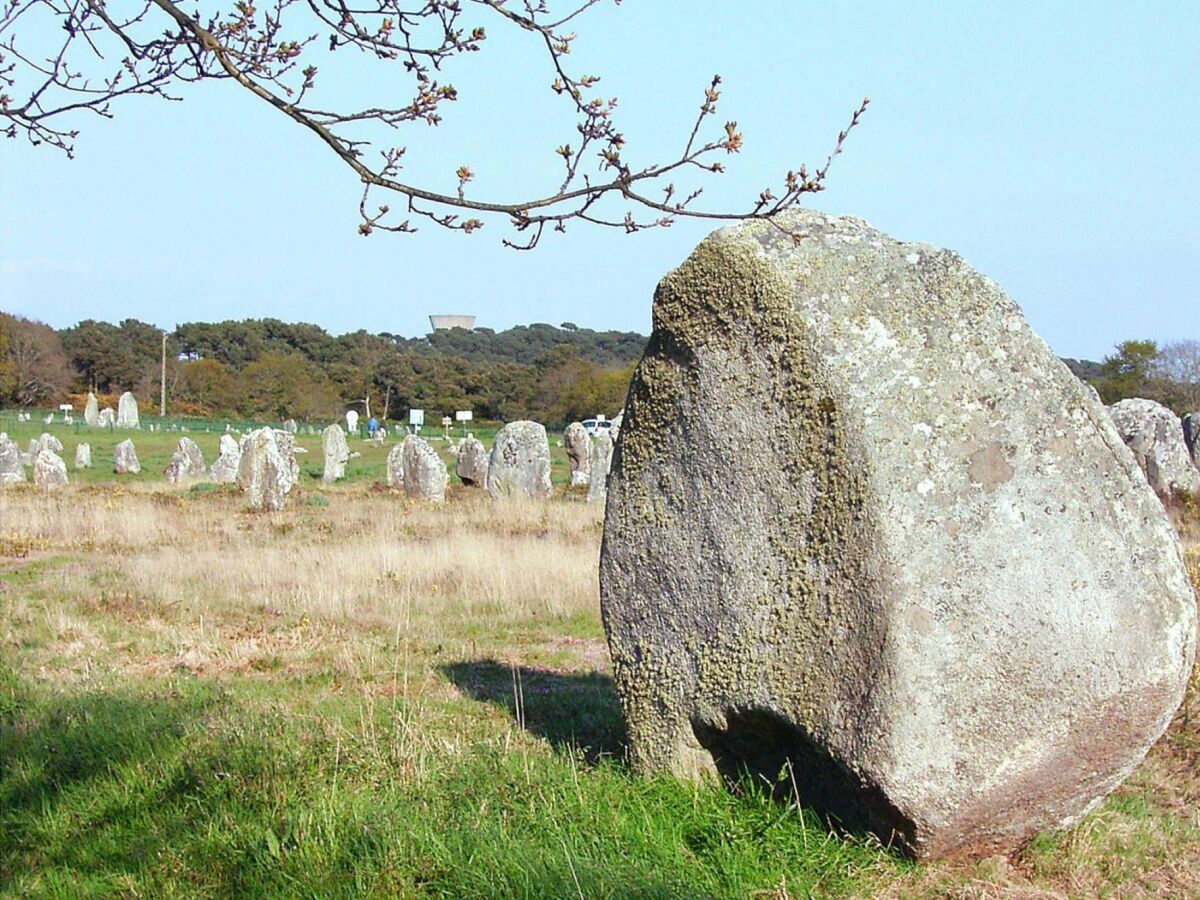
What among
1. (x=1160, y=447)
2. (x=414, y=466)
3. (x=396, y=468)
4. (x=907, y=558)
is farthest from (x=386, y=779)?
(x=396, y=468)

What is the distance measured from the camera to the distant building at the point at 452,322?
121 meters

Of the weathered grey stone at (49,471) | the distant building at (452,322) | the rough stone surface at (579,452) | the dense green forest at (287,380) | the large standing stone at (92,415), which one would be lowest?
the weathered grey stone at (49,471)

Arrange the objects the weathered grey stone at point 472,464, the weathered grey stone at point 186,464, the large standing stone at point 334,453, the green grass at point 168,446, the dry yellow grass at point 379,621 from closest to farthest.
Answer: the dry yellow grass at point 379,621
the weathered grey stone at point 472,464
the weathered grey stone at point 186,464
the green grass at point 168,446
the large standing stone at point 334,453

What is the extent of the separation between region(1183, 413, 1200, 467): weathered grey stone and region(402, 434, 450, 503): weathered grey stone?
1356cm

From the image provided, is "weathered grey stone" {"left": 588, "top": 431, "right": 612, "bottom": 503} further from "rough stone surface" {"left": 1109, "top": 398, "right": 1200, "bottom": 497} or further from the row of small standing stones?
"rough stone surface" {"left": 1109, "top": 398, "right": 1200, "bottom": 497}

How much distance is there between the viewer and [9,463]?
26.3 meters

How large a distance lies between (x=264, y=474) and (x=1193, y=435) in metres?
16.7

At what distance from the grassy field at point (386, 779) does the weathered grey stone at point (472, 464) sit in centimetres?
1635

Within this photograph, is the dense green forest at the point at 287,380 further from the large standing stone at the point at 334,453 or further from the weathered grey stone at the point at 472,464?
the weathered grey stone at the point at 472,464

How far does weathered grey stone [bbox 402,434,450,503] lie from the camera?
23719 mm

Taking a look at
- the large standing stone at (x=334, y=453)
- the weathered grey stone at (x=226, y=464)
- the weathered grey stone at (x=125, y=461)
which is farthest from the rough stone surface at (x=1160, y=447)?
the weathered grey stone at (x=125, y=461)

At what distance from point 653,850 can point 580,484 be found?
22.5 m

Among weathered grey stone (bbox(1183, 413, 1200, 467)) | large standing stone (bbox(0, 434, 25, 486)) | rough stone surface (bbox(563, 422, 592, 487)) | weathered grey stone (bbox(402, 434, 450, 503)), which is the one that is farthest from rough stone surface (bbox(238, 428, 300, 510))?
weathered grey stone (bbox(1183, 413, 1200, 467))

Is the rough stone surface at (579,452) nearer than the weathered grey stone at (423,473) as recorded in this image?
No
